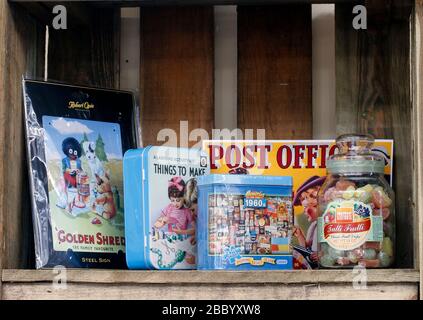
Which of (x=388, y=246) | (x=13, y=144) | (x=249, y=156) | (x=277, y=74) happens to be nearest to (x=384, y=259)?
(x=388, y=246)

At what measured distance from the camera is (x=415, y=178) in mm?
1660

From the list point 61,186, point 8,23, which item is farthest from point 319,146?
point 8,23

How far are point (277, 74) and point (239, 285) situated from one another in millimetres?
583

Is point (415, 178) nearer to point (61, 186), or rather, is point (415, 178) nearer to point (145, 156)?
point (145, 156)

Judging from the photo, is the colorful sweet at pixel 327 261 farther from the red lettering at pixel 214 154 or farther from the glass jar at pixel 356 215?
the red lettering at pixel 214 154

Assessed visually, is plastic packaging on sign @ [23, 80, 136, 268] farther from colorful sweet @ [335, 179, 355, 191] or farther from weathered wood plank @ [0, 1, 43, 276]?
colorful sweet @ [335, 179, 355, 191]

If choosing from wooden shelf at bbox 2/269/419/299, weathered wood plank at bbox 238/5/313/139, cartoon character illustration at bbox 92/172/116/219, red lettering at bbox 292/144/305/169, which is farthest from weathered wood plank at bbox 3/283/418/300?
weathered wood plank at bbox 238/5/313/139

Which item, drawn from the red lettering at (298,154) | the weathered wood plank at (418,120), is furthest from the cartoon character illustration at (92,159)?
the weathered wood plank at (418,120)

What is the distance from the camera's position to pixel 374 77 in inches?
79.1

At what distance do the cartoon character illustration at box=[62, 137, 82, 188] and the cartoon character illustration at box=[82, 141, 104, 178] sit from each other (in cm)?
2

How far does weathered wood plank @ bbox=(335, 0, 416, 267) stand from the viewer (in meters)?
1.99

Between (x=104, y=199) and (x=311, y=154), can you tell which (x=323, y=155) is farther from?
(x=104, y=199)

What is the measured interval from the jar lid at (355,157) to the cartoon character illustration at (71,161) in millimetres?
531
